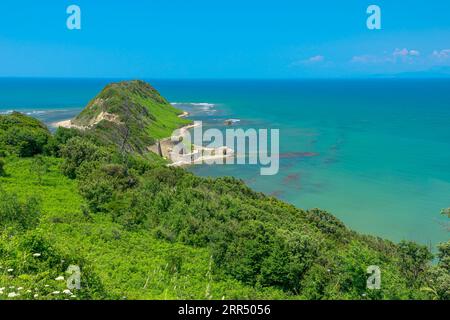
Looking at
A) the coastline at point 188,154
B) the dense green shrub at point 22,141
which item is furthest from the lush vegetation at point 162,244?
the coastline at point 188,154

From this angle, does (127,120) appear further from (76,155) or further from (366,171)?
(76,155)

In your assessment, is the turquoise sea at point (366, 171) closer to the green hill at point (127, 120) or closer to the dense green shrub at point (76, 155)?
the green hill at point (127, 120)

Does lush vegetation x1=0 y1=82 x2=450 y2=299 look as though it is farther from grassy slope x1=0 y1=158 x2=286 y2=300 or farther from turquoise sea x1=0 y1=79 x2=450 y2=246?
turquoise sea x1=0 y1=79 x2=450 y2=246

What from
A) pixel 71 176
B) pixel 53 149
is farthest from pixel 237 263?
pixel 53 149

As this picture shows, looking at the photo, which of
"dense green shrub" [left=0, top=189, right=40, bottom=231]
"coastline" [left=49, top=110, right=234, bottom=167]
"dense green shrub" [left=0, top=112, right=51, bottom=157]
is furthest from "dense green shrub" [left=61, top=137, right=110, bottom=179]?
"coastline" [left=49, top=110, right=234, bottom=167]
